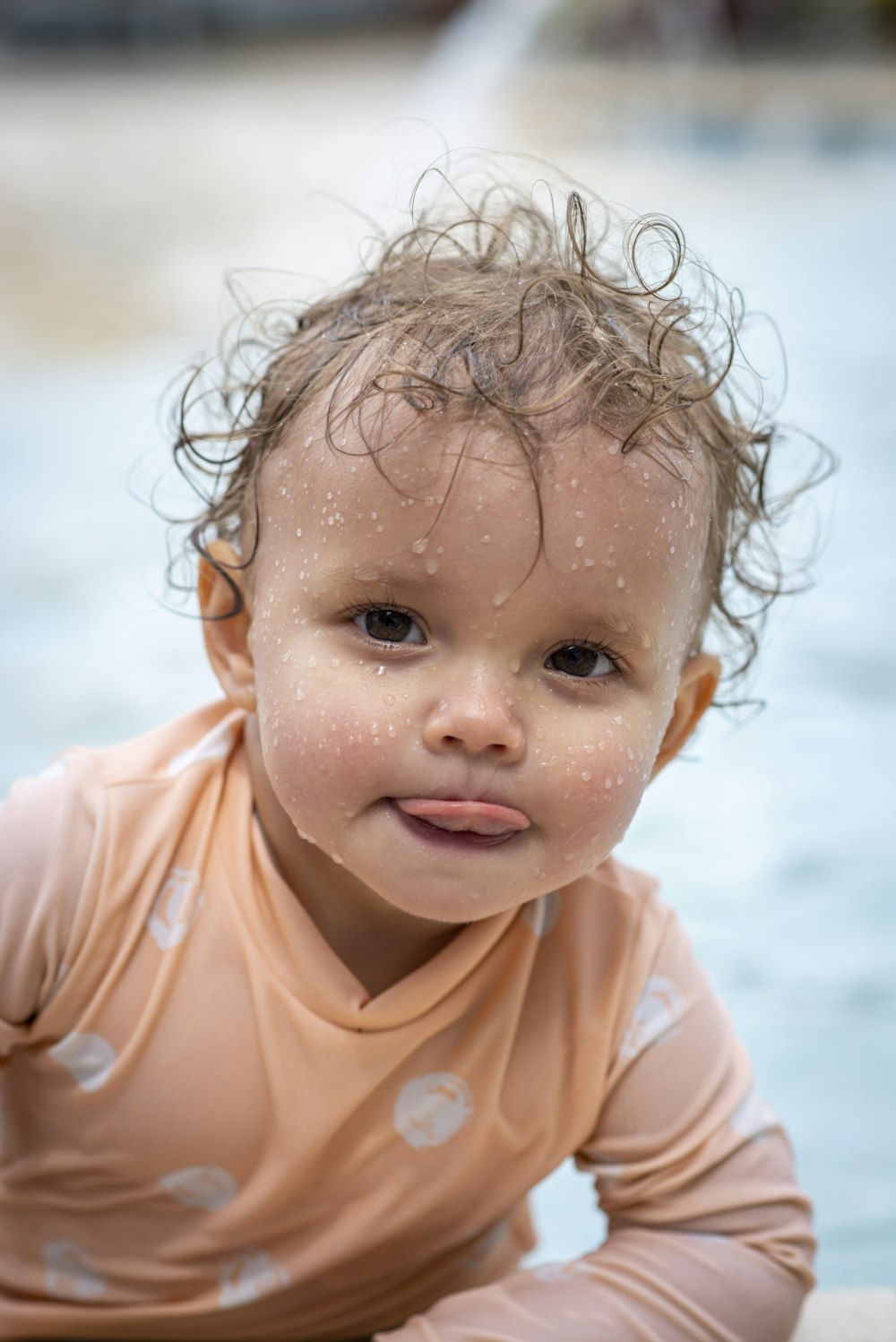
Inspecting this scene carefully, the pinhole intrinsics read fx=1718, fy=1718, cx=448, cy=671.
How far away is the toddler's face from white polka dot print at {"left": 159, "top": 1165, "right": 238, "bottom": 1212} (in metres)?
0.28

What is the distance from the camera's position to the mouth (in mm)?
918

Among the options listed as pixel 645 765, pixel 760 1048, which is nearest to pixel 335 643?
pixel 645 765

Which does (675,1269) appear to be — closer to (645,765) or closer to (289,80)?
(645,765)

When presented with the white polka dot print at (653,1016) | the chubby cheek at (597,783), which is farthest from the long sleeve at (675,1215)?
the chubby cheek at (597,783)

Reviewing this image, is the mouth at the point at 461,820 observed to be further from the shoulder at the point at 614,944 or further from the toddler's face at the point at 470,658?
the shoulder at the point at 614,944

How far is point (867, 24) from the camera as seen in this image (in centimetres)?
950

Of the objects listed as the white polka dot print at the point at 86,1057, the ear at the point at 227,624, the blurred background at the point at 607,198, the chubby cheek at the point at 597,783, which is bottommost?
the white polka dot print at the point at 86,1057

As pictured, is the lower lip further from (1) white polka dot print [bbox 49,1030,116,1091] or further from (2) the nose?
(1) white polka dot print [bbox 49,1030,116,1091]

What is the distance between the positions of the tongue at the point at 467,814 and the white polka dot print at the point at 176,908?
0.76 ft

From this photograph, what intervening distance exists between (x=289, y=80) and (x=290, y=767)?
8.63 meters

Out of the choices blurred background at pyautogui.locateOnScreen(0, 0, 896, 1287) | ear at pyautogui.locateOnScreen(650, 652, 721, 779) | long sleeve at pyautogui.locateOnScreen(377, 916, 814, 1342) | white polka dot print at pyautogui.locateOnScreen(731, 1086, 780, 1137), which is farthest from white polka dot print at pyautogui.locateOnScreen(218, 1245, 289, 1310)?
blurred background at pyautogui.locateOnScreen(0, 0, 896, 1287)

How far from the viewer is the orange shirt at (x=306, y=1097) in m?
1.08

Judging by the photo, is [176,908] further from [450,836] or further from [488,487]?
[488,487]

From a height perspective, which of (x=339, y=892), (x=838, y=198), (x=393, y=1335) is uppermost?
A: (x=838, y=198)
